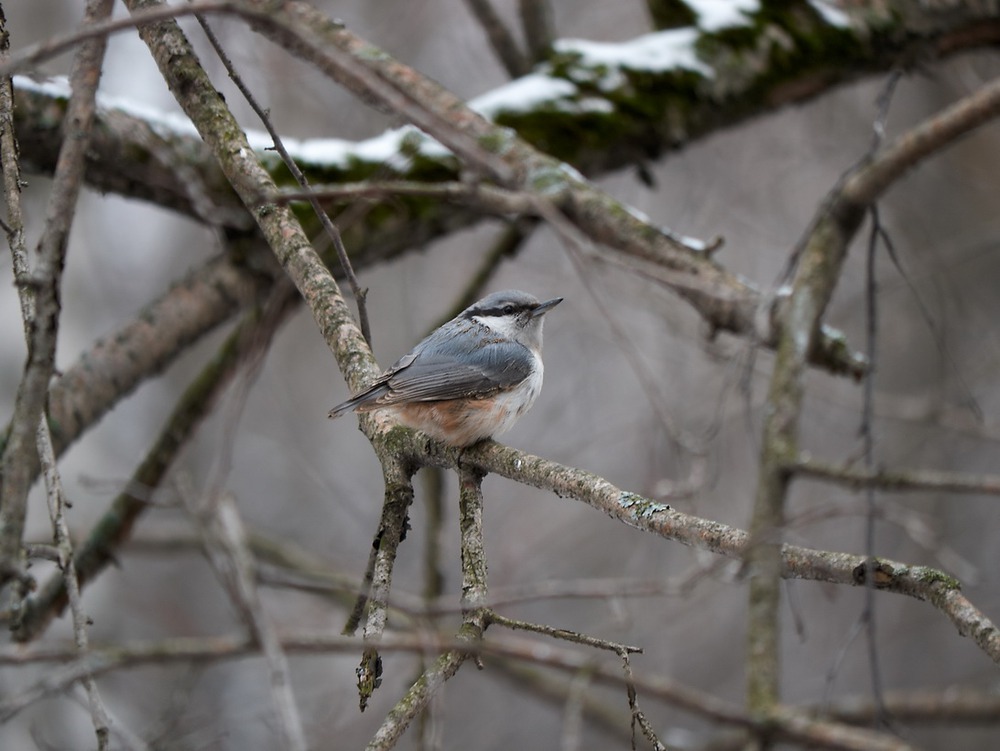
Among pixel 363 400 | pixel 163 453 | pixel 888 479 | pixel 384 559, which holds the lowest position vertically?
pixel 384 559

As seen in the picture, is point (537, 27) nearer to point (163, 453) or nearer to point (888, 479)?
point (163, 453)

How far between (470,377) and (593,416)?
5900 millimetres

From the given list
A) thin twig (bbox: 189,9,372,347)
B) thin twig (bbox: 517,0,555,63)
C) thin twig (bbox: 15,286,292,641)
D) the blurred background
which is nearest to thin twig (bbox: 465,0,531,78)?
thin twig (bbox: 517,0,555,63)

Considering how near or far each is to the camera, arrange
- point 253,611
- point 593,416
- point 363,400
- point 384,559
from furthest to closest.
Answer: point 593,416 < point 363,400 < point 384,559 < point 253,611

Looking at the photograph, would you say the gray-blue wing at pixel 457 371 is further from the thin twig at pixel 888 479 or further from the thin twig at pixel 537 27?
the thin twig at pixel 537 27

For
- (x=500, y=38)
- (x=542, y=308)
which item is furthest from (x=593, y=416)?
(x=542, y=308)

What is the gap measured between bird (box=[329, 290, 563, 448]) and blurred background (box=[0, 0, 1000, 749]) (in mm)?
2467

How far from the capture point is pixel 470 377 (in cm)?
341

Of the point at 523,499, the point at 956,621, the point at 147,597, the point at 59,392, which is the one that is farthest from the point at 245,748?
the point at 956,621

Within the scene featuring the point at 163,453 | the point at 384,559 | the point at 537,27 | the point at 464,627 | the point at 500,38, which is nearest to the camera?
the point at 464,627

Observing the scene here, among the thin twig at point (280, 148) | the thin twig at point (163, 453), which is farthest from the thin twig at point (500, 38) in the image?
the thin twig at point (280, 148)

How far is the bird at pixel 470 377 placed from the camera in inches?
117

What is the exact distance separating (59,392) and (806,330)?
274cm

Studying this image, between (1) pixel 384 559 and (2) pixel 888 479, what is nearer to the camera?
(1) pixel 384 559
